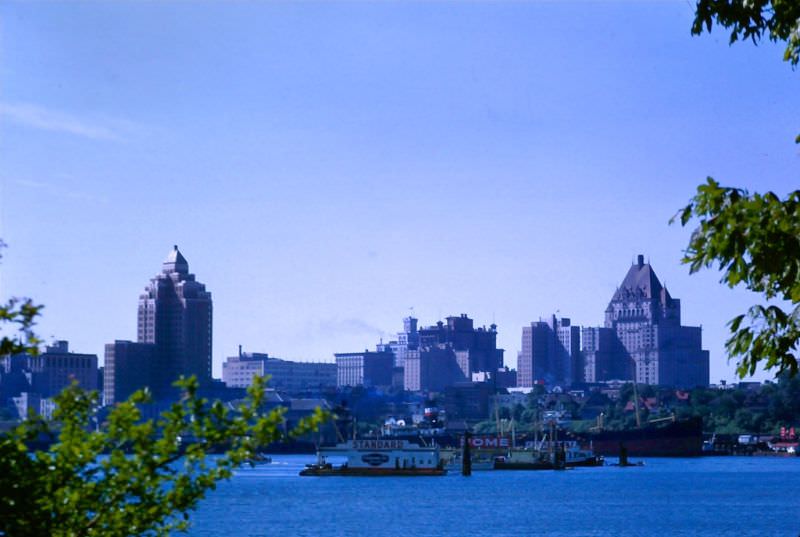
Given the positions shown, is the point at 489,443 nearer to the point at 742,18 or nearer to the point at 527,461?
the point at 527,461

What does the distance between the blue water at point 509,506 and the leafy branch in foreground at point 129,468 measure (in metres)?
38.3

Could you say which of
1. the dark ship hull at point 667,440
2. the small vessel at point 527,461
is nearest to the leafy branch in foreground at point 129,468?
the small vessel at point 527,461

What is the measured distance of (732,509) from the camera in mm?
84812

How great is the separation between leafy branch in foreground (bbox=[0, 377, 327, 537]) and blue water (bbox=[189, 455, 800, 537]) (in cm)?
3831

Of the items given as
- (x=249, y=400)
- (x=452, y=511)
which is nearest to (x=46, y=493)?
(x=249, y=400)

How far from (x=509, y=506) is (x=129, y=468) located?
75.7 metres

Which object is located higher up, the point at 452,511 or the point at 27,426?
the point at 27,426

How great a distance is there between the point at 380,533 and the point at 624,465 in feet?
312

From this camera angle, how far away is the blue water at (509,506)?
6988 cm

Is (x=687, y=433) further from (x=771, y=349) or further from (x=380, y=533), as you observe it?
(x=771, y=349)

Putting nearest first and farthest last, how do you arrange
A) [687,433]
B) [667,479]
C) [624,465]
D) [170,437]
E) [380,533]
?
1. [170,437]
2. [380,533]
3. [667,479]
4. [624,465]
5. [687,433]

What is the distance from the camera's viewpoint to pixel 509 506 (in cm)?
8712

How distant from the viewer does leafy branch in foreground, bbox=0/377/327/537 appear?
40.5 feet

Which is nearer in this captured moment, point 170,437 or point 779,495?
point 170,437
